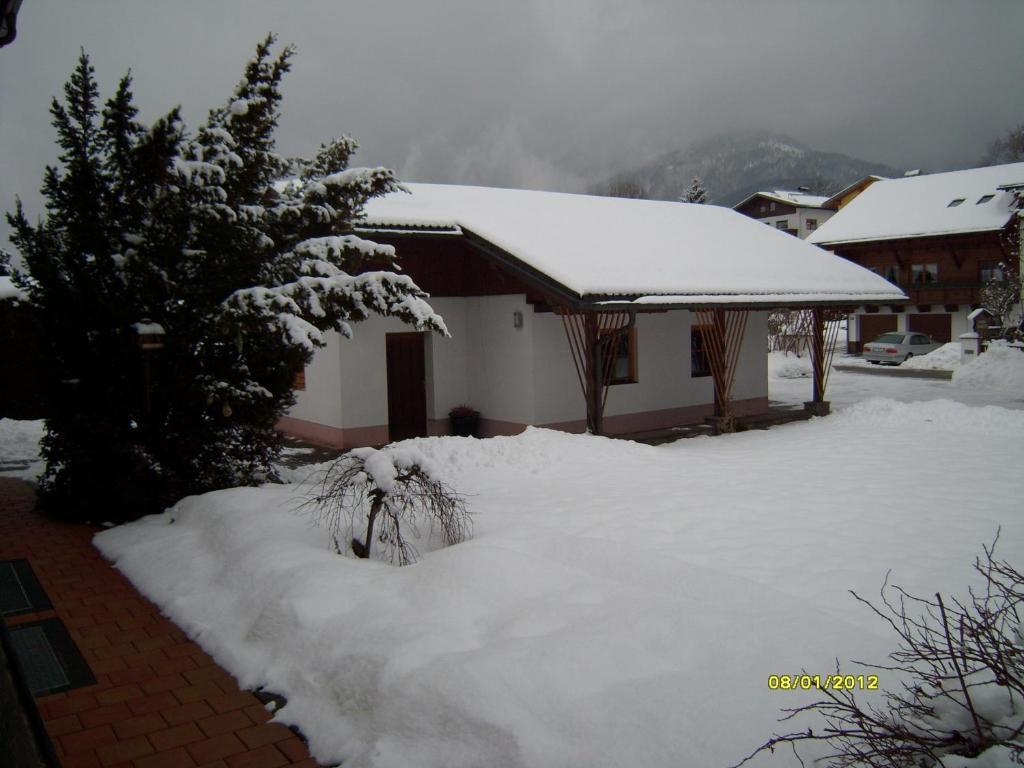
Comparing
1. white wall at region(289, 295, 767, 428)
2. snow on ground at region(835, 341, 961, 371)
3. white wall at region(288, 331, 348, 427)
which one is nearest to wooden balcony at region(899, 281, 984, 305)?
snow on ground at region(835, 341, 961, 371)

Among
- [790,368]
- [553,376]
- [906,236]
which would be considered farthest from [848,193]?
[553,376]

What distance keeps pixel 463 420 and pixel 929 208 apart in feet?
102

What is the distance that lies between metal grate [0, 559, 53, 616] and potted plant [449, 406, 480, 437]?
7820 mm

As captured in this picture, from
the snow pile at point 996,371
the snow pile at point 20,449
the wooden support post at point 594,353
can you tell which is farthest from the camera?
the snow pile at point 996,371

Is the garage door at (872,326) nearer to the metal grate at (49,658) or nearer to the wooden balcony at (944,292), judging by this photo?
the wooden balcony at (944,292)

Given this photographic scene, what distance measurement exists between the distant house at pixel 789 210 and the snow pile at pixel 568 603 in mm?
51148

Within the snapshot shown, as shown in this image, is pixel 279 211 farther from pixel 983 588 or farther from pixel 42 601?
pixel 983 588

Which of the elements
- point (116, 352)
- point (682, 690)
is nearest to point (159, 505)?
point (116, 352)

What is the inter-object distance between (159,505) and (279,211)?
344cm

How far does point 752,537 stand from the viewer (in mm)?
6492

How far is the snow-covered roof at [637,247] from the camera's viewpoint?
12539 millimetres

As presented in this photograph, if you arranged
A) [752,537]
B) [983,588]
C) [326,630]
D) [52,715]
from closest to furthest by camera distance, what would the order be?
[52,715]
[326,630]
[983,588]
[752,537]

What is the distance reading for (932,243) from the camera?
34.0m

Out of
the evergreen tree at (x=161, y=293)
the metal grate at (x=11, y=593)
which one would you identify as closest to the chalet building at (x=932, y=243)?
the evergreen tree at (x=161, y=293)
